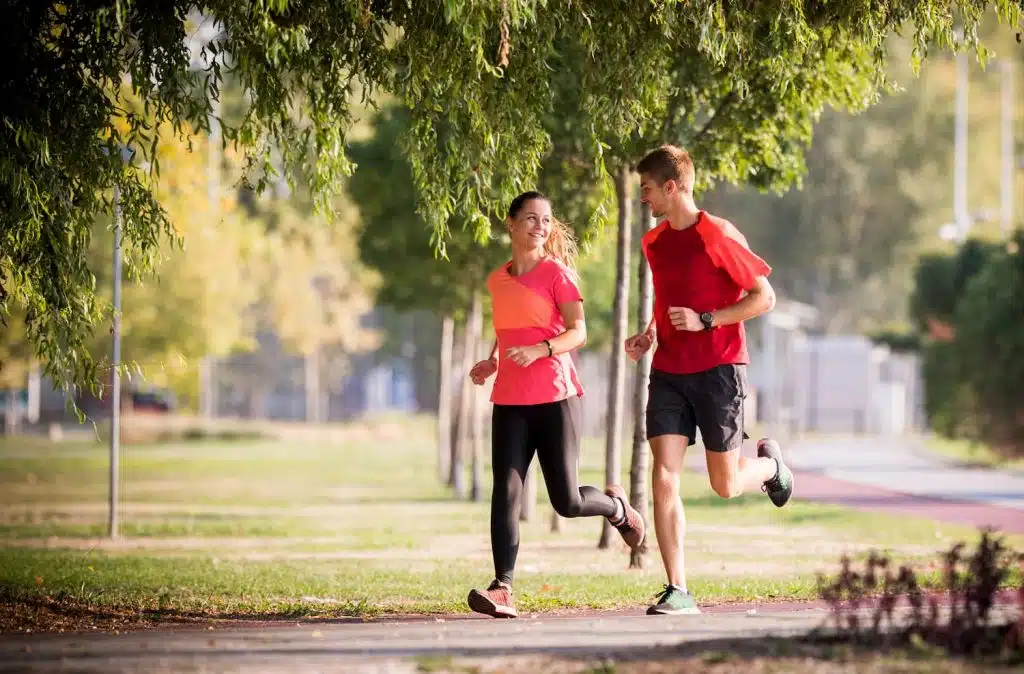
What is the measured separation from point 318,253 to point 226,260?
12838 millimetres

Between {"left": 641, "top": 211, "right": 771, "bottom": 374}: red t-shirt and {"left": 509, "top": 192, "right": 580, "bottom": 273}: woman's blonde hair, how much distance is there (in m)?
0.78

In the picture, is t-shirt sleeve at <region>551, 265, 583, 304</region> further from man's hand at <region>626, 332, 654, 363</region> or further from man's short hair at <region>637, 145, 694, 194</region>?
man's short hair at <region>637, 145, 694, 194</region>

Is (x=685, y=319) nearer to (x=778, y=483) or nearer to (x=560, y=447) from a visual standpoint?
(x=560, y=447)

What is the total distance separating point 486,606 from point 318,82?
3.06 metres

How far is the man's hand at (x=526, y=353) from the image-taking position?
8359mm

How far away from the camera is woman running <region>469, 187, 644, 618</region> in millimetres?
8570

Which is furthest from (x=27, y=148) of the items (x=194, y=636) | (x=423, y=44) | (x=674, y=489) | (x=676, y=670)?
(x=676, y=670)

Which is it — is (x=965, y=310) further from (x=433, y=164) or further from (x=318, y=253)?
(x=318, y=253)

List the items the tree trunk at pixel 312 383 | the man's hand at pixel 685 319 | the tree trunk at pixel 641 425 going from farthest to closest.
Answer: the tree trunk at pixel 312 383 → the tree trunk at pixel 641 425 → the man's hand at pixel 685 319

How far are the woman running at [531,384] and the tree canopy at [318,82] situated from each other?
904 mm

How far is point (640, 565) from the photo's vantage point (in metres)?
12.9

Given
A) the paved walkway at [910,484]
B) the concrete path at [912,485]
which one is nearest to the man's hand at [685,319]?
the concrete path at [912,485]

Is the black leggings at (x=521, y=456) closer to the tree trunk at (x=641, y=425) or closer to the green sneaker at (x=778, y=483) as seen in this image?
the green sneaker at (x=778, y=483)

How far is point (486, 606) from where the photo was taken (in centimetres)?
834
